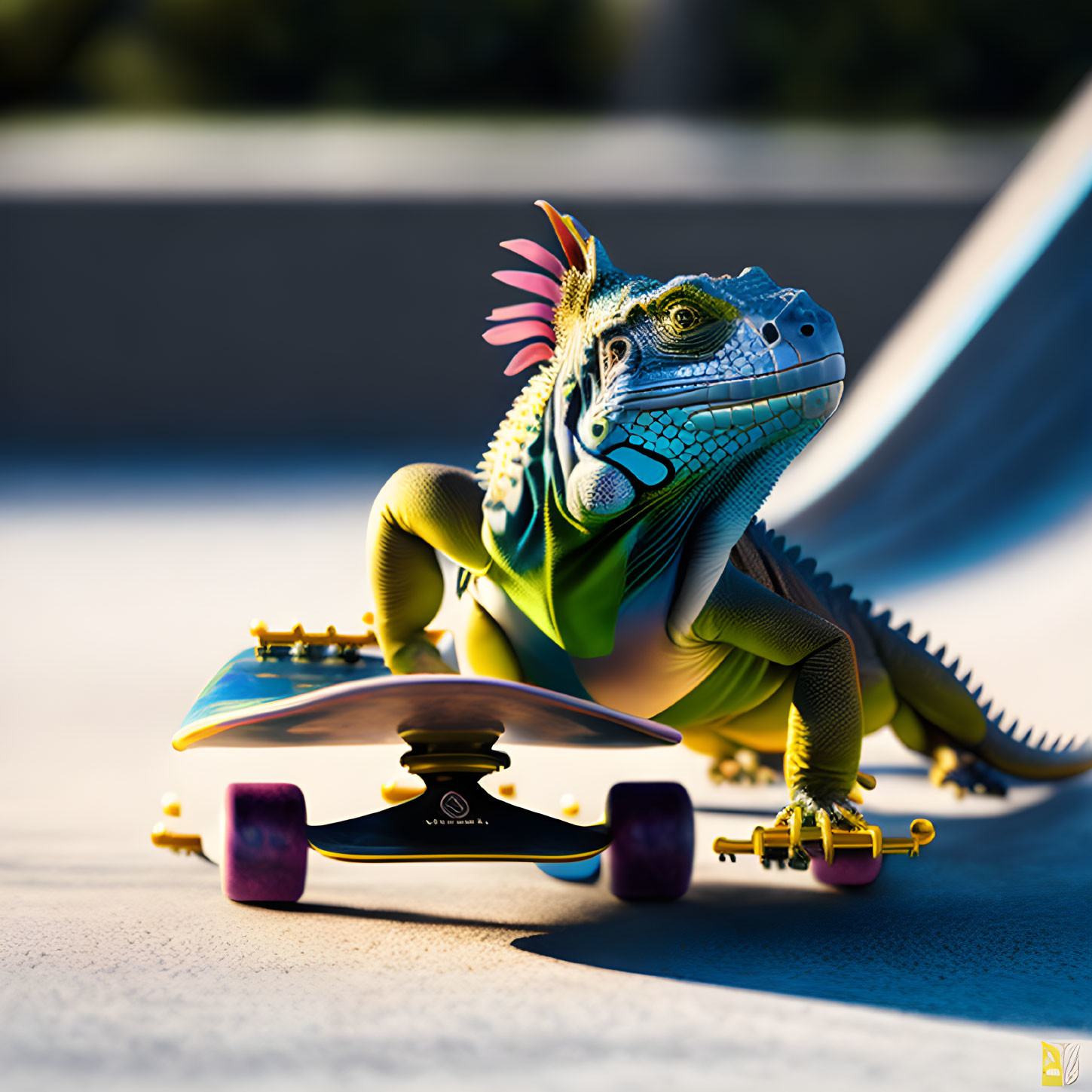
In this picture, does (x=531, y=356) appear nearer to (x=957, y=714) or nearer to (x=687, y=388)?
(x=687, y=388)

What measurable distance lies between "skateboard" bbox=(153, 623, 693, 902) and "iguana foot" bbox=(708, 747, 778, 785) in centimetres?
57

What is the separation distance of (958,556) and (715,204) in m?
2.97

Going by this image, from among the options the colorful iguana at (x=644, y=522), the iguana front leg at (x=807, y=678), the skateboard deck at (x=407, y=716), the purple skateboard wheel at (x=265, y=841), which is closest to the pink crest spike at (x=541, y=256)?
the colorful iguana at (x=644, y=522)

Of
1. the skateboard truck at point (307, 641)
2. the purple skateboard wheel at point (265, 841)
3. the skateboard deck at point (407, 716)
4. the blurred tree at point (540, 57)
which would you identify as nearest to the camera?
the skateboard deck at point (407, 716)

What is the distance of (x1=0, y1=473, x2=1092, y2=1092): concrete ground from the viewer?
3.74 feet

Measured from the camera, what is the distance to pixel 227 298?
238 inches

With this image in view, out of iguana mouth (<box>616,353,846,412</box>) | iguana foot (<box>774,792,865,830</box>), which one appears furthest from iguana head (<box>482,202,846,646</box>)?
iguana foot (<box>774,792,865,830</box>)

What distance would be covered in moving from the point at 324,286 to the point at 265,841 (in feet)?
16.2

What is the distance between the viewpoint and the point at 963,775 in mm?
2072

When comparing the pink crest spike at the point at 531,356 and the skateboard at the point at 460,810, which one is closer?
the skateboard at the point at 460,810

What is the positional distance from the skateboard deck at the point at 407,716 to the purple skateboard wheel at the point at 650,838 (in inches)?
2.3

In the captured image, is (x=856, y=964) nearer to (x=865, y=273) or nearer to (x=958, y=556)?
(x=958, y=556)

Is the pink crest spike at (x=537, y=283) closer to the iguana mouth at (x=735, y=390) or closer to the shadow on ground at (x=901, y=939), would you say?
the iguana mouth at (x=735, y=390)

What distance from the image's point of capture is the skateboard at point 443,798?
1339 mm
